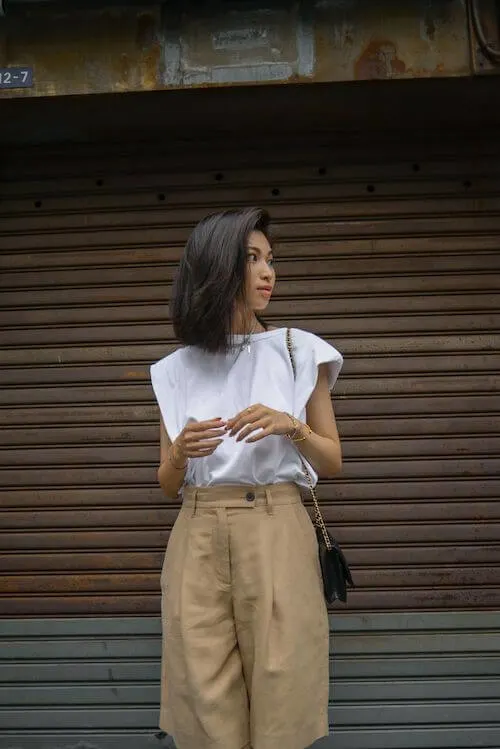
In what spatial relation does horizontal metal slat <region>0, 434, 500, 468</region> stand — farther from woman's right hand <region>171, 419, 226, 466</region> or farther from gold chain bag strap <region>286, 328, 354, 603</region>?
woman's right hand <region>171, 419, 226, 466</region>

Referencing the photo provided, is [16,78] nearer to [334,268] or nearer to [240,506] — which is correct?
[334,268]

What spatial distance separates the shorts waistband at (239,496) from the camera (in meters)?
2.47

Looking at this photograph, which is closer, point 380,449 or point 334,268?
point 380,449

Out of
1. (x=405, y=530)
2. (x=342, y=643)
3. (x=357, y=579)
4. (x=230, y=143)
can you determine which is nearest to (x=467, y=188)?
(x=230, y=143)

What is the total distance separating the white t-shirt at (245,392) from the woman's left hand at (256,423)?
14 centimetres

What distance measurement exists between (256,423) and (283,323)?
6.72ft

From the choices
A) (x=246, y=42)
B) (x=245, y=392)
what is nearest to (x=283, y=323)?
(x=246, y=42)

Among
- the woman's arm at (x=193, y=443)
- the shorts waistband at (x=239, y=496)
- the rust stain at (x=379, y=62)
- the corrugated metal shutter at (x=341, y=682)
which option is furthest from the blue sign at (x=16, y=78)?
the corrugated metal shutter at (x=341, y=682)

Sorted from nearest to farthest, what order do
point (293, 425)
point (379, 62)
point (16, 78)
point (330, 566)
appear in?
point (293, 425) < point (330, 566) < point (379, 62) < point (16, 78)

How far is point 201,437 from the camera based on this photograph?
2.32m

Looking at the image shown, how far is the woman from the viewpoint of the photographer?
2373 mm

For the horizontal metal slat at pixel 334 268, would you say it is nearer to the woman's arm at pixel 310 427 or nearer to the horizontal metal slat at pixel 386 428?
the horizontal metal slat at pixel 386 428

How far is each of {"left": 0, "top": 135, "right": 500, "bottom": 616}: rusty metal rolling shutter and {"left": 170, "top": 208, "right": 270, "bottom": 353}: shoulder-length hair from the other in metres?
1.74

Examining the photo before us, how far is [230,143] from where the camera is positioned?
4359 mm
